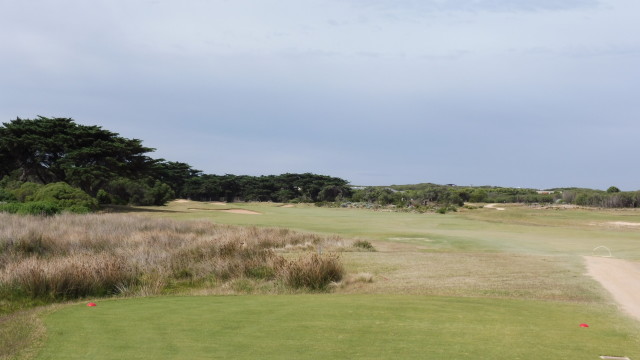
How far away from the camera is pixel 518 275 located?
1627 cm

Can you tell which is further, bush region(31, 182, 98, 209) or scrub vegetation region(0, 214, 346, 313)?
bush region(31, 182, 98, 209)

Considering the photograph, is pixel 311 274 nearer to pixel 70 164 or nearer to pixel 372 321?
pixel 372 321

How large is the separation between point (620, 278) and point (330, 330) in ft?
40.5

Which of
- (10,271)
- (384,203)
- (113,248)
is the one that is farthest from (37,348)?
(384,203)

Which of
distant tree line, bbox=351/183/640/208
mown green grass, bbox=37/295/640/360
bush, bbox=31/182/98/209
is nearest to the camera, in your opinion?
mown green grass, bbox=37/295/640/360

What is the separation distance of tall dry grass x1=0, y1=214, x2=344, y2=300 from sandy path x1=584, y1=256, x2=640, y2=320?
23.8 feet

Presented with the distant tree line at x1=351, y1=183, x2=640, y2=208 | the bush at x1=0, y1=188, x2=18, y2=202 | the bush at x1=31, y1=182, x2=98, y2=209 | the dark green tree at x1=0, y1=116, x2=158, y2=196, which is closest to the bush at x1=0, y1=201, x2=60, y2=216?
the bush at x1=31, y1=182, x2=98, y2=209

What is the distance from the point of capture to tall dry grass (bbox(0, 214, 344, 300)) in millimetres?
12453

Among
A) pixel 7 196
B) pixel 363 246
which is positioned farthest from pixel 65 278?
pixel 7 196

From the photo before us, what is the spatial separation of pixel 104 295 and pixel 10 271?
8.03 ft

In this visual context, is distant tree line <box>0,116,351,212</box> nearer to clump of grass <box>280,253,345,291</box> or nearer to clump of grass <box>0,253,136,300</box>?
clump of grass <box>0,253,136,300</box>

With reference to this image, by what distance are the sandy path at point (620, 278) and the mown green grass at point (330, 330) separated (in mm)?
1927

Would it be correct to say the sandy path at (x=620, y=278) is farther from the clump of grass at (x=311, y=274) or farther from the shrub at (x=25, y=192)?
the shrub at (x=25, y=192)

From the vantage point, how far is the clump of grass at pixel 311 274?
14141 mm
